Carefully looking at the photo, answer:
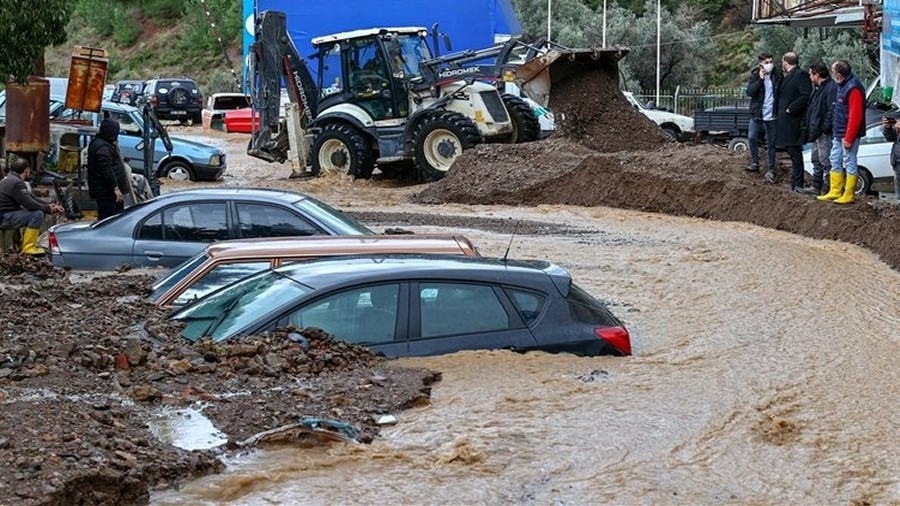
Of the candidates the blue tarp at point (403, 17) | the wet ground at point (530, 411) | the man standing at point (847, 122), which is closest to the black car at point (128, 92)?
the blue tarp at point (403, 17)

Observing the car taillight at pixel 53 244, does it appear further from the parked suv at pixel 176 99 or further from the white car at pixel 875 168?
the parked suv at pixel 176 99

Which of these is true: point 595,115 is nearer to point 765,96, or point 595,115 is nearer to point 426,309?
point 765,96

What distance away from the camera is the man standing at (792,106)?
61.2 feet

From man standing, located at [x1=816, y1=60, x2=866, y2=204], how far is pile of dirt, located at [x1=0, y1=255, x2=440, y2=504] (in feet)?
32.9

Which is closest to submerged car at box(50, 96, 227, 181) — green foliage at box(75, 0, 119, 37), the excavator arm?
the excavator arm

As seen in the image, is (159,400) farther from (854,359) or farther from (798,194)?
(798,194)

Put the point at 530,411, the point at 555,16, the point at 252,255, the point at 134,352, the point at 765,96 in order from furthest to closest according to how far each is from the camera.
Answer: the point at 555,16 → the point at 765,96 → the point at 252,255 → the point at 134,352 → the point at 530,411

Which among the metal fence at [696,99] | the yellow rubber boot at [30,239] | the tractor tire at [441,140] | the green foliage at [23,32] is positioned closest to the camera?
the green foliage at [23,32]

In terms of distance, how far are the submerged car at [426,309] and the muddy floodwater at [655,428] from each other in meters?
0.14

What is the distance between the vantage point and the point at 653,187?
2194 cm

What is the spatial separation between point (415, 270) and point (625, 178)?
45.7ft

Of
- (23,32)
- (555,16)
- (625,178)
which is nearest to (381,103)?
(625,178)

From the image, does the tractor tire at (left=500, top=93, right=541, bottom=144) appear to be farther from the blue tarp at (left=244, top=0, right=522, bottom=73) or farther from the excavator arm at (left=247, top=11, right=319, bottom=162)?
the blue tarp at (left=244, top=0, right=522, bottom=73)

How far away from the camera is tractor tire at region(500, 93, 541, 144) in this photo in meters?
27.5
